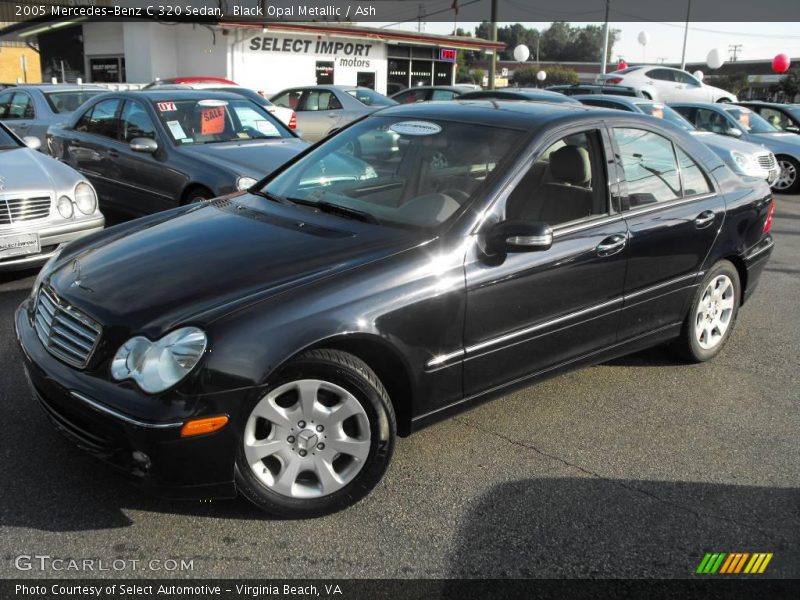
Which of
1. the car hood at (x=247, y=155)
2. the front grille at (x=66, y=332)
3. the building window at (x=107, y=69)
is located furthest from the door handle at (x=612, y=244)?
the building window at (x=107, y=69)

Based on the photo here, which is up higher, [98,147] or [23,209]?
[98,147]

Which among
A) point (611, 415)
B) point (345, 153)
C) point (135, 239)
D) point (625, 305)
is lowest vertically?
point (611, 415)

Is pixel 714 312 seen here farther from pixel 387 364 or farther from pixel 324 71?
pixel 324 71

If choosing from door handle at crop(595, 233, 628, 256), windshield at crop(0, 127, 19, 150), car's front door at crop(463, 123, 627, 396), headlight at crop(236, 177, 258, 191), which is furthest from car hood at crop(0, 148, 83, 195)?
door handle at crop(595, 233, 628, 256)

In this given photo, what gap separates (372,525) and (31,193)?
4255 mm

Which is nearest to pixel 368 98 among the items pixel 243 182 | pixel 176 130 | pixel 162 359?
pixel 176 130

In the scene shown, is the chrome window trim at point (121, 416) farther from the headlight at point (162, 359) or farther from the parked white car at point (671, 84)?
the parked white car at point (671, 84)

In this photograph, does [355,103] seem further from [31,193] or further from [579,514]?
[579,514]

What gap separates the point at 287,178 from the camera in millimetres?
4223

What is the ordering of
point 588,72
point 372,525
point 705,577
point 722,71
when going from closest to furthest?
point 705,577 → point 372,525 → point 722,71 → point 588,72

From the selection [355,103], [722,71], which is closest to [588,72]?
[722,71]

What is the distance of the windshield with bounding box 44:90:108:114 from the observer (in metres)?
10.9

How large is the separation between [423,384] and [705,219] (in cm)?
224

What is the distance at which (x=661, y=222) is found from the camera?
413 centimetres
